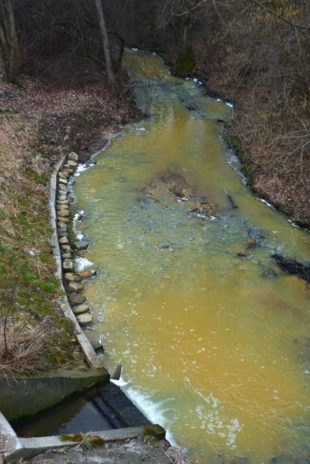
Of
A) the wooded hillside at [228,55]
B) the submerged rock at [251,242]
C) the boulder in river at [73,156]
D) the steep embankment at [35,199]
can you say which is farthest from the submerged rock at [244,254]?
the boulder in river at [73,156]

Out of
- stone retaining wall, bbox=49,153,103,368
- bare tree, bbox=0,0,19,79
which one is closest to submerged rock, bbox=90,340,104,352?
stone retaining wall, bbox=49,153,103,368

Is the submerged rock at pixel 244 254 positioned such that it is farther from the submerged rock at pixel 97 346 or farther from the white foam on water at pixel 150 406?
the white foam on water at pixel 150 406

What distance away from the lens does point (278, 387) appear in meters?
7.50

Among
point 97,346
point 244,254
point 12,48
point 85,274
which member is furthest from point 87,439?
point 12,48

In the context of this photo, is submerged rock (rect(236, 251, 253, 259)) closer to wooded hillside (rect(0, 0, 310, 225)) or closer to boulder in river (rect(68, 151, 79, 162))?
wooded hillside (rect(0, 0, 310, 225))

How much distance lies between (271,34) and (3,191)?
910 centimetres

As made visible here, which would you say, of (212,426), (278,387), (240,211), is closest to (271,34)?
(240,211)

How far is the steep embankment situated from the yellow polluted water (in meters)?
1.02

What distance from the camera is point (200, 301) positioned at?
924 centimetres

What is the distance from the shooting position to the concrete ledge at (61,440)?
505 centimetres

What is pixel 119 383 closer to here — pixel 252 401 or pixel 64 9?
pixel 252 401

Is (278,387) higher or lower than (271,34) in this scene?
lower

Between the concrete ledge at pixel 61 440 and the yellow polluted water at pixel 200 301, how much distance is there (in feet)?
2.01

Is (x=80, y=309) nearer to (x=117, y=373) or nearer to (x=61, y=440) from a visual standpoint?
(x=117, y=373)
